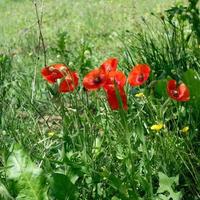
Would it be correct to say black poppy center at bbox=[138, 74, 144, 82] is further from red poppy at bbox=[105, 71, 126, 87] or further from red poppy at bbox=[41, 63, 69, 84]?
red poppy at bbox=[41, 63, 69, 84]

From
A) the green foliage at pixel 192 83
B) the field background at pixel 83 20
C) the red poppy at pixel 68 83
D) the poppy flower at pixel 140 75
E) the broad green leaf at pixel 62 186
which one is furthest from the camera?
the field background at pixel 83 20

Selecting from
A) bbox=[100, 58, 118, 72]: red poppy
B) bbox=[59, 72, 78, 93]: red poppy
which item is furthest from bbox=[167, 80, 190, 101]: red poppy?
bbox=[59, 72, 78, 93]: red poppy

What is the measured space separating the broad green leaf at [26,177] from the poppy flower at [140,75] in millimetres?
507

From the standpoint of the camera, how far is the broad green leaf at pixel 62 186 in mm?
1913

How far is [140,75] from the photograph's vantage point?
2055 millimetres

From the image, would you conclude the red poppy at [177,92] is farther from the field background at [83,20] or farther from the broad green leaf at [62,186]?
the field background at [83,20]

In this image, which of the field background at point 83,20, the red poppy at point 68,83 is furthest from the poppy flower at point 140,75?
the field background at point 83,20

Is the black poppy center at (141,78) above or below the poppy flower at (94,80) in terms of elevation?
below

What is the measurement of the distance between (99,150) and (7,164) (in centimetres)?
41

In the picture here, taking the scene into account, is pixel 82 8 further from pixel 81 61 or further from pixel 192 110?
pixel 192 110

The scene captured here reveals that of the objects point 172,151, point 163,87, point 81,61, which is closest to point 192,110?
point 163,87

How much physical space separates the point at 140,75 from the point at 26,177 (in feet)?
1.91

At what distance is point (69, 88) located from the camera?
7.06ft

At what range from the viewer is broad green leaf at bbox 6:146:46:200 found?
193 centimetres
